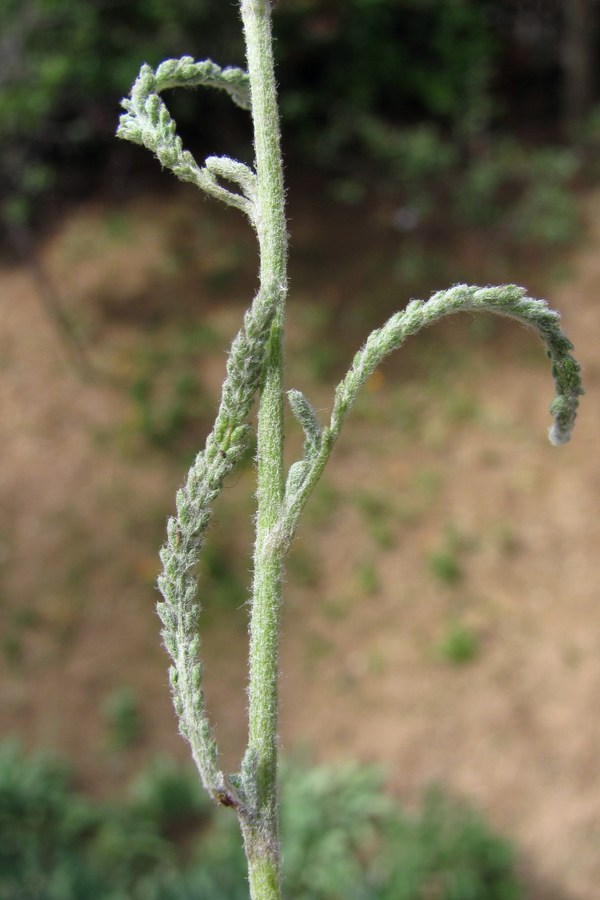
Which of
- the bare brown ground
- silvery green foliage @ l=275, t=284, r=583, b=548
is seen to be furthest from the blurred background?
silvery green foliage @ l=275, t=284, r=583, b=548

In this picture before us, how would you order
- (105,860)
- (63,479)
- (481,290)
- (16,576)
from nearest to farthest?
1. (481,290)
2. (105,860)
3. (16,576)
4. (63,479)

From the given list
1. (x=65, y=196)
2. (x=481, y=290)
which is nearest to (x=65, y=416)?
(x=65, y=196)

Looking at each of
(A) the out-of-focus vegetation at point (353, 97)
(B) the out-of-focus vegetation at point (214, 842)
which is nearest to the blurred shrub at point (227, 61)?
(A) the out-of-focus vegetation at point (353, 97)

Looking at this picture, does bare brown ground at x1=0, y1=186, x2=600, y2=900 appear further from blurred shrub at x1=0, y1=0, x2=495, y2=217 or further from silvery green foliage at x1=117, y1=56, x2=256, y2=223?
silvery green foliage at x1=117, y1=56, x2=256, y2=223

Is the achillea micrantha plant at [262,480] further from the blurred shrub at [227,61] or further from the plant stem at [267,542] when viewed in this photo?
the blurred shrub at [227,61]

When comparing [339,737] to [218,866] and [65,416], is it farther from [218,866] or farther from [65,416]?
[65,416]

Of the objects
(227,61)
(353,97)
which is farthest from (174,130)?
(353,97)
